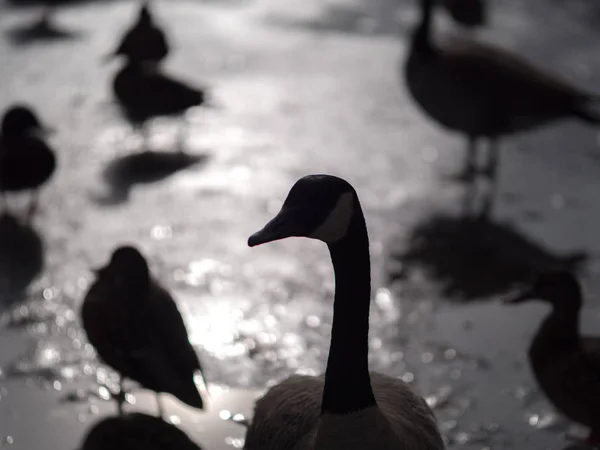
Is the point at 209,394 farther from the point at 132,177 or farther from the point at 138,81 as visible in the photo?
the point at 138,81

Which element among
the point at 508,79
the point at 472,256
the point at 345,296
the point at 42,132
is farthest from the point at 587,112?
the point at 345,296

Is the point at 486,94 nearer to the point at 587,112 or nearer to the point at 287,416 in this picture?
the point at 587,112

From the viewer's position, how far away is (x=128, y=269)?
4105mm

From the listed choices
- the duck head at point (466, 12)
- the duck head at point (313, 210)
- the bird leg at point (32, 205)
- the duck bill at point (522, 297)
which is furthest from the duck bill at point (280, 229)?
the duck head at point (466, 12)

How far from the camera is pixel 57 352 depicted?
14.7ft

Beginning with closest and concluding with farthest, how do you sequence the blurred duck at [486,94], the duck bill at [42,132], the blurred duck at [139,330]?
the blurred duck at [139,330]
the duck bill at [42,132]
the blurred duck at [486,94]

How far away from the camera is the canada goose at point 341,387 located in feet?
9.14

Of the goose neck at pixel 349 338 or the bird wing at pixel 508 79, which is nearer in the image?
the goose neck at pixel 349 338

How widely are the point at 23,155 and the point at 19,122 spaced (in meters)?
0.34

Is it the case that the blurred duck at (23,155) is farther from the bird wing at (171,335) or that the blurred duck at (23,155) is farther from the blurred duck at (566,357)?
the blurred duck at (566,357)

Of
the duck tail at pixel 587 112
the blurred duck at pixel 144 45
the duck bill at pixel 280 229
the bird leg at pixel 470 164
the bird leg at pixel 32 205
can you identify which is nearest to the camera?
the duck bill at pixel 280 229

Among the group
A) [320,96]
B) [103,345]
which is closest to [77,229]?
[103,345]

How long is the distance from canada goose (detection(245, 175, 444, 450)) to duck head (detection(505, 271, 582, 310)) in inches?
39.3

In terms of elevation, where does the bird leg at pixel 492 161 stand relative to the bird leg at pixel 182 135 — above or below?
above
